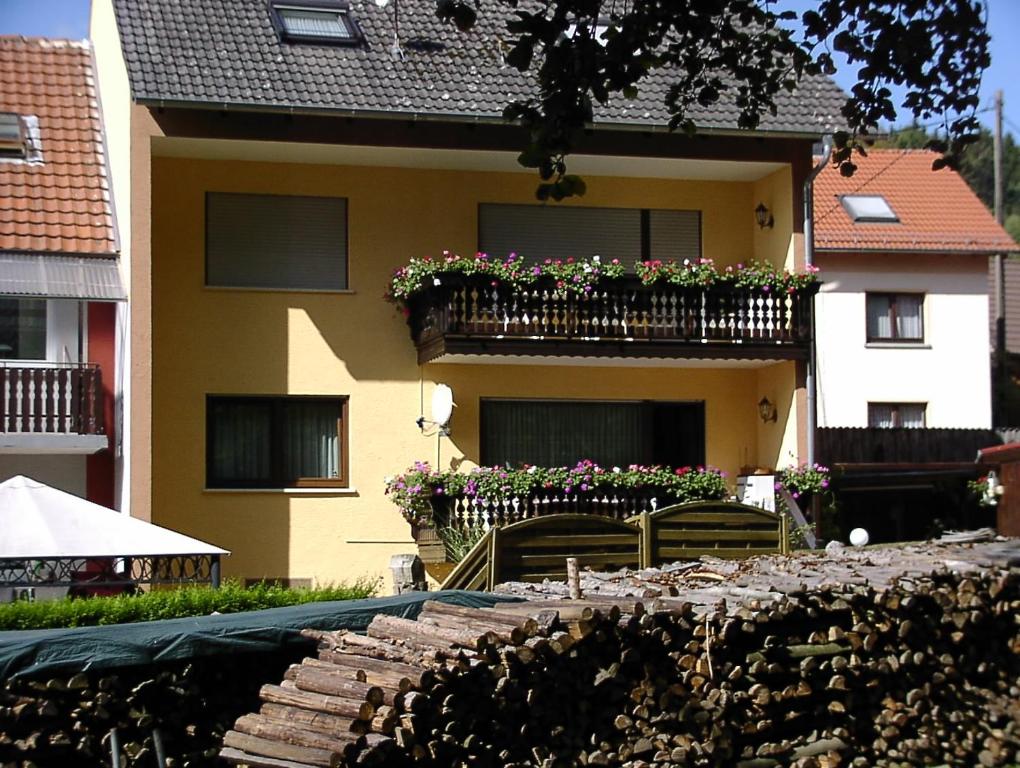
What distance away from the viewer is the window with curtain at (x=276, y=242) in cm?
2253

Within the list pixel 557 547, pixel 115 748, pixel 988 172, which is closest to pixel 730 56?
pixel 115 748

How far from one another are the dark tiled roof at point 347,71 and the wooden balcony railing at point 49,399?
12.8 feet

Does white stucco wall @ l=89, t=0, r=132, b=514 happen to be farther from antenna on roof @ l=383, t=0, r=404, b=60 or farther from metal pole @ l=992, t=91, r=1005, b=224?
metal pole @ l=992, t=91, r=1005, b=224

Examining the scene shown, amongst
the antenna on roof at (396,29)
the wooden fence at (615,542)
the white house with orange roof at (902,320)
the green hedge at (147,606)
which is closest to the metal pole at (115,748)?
the green hedge at (147,606)

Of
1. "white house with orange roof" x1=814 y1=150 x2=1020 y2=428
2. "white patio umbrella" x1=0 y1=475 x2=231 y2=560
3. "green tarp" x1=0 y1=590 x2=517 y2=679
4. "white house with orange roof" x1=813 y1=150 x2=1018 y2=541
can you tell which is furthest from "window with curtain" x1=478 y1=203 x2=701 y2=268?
"green tarp" x1=0 y1=590 x2=517 y2=679

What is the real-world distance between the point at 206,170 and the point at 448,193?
3531 mm

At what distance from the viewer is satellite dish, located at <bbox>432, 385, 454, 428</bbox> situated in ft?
73.7

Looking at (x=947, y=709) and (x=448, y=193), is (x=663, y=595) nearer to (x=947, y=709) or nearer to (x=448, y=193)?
(x=947, y=709)

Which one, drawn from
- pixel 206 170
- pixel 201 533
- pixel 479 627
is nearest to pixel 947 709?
pixel 479 627

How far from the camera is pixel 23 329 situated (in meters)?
22.3

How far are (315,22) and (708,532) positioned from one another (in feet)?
34.2

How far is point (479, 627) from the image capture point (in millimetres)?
10820

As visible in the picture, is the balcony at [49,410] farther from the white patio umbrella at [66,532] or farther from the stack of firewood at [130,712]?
the stack of firewood at [130,712]

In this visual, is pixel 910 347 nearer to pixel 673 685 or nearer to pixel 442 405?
pixel 442 405
